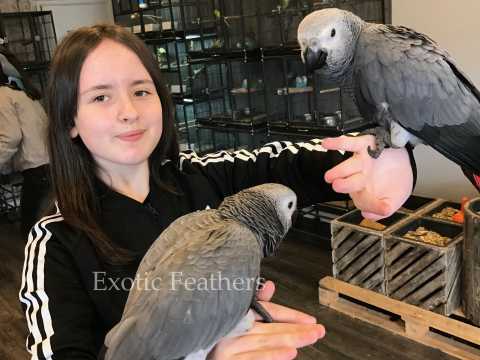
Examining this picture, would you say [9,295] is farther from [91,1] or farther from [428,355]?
[91,1]

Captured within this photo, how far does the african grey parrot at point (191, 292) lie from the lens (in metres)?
0.72

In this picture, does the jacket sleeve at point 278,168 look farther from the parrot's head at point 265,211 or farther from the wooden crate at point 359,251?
the wooden crate at point 359,251

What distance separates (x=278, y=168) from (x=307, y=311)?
1.34m

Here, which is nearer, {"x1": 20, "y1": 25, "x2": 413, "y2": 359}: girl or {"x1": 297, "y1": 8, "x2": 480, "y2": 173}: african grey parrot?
{"x1": 20, "y1": 25, "x2": 413, "y2": 359}: girl

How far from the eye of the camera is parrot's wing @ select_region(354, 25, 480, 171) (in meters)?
1.14

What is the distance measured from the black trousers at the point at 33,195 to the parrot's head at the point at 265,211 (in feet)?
6.98

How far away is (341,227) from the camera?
231cm

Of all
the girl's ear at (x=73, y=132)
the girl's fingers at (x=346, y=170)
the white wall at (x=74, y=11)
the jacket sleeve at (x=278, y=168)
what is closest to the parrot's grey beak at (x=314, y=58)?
the jacket sleeve at (x=278, y=168)

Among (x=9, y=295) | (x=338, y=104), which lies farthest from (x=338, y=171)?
(x=9, y=295)

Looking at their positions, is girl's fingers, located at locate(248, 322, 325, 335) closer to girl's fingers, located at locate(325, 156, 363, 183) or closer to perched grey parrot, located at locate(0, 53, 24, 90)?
girl's fingers, located at locate(325, 156, 363, 183)

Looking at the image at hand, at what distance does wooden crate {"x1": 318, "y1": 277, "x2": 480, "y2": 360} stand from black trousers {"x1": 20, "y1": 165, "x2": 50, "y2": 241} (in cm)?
169

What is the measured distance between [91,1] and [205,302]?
467cm

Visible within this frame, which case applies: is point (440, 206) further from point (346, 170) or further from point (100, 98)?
point (100, 98)

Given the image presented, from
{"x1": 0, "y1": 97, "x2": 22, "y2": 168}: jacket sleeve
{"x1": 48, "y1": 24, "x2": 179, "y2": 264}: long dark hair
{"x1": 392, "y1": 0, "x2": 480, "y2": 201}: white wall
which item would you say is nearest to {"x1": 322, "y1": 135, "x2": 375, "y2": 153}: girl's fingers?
{"x1": 48, "y1": 24, "x2": 179, "y2": 264}: long dark hair
